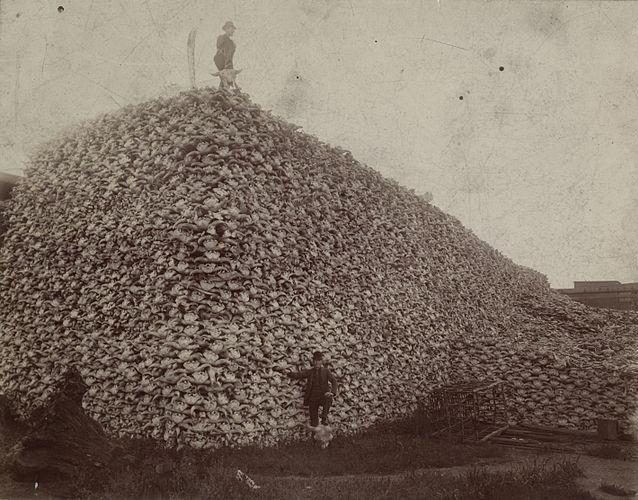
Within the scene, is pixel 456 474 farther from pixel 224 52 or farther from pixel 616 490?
pixel 224 52

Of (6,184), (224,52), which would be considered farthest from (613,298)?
(6,184)

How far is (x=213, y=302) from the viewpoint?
29.1 ft

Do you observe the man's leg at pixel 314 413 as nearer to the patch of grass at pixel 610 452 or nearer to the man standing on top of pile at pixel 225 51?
the patch of grass at pixel 610 452

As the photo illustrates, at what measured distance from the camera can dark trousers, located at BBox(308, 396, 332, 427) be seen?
362 inches

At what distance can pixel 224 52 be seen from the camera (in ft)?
37.7

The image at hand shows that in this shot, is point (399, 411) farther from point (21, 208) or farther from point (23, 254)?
point (21, 208)

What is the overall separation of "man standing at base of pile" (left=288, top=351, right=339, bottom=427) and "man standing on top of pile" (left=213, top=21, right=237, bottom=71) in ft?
21.0

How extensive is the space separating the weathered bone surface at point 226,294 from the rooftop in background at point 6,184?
0.48 meters

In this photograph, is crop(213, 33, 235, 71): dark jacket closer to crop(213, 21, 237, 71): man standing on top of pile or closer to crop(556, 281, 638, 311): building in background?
crop(213, 21, 237, 71): man standing on top of pile

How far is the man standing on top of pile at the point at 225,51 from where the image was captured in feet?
36.9

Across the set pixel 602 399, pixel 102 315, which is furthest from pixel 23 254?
pixel 602 399

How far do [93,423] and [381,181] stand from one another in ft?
37.3

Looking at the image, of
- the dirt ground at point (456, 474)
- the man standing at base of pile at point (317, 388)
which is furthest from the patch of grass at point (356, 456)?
the man standing at base of pile at point (317, 388)

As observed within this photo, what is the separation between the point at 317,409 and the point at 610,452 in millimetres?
5009
